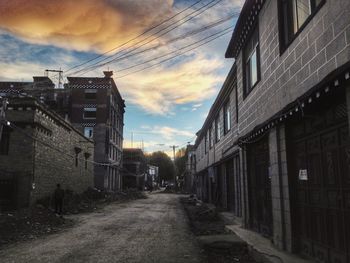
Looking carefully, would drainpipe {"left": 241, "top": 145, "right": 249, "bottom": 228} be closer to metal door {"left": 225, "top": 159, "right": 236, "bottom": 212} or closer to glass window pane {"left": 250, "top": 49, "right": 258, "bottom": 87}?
glass window pane {"left": 250, "top": 49, "right": 258, "bottom": 87}

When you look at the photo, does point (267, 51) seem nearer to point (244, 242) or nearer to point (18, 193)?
point (244, 242)

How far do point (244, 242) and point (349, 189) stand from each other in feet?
16.0

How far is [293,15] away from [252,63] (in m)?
4.15

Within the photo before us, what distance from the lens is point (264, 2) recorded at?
1039 cm

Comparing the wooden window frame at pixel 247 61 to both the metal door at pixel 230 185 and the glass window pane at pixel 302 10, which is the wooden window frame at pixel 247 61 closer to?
the glass window pane at pixel 302 10

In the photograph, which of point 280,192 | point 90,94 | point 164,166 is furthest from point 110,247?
point 164,166

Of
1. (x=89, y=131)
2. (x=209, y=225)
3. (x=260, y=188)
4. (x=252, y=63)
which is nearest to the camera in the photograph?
(x=260, y=188)

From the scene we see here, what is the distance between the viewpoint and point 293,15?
27.9ft

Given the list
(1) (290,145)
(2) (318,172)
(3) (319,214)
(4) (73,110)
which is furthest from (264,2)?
(4) (73,110)

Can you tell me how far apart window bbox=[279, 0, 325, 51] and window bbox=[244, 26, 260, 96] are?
2.50m

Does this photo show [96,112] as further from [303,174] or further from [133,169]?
[303,174]

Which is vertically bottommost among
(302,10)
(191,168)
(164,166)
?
(191,168)

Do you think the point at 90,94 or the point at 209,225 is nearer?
the point at 209,225

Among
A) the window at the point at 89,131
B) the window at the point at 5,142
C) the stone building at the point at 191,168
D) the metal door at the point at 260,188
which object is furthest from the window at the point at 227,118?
the window at the point at 89,131
